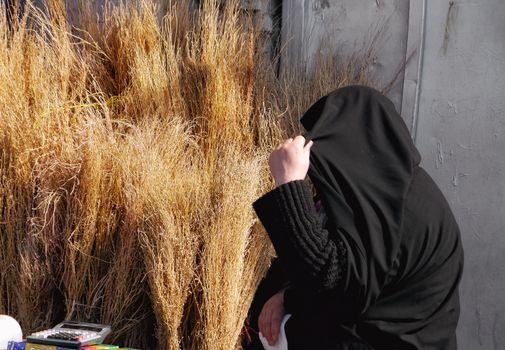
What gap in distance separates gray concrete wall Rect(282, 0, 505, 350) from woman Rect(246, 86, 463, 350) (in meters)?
1.87

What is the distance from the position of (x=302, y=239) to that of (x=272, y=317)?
15.6 inches

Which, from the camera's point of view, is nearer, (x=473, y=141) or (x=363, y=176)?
(x=363, y=176)

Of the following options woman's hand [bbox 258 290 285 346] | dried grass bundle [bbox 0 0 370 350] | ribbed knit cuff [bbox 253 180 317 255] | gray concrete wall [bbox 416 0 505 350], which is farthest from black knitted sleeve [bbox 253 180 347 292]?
gray concrete wall [bbox 416 0 505 350]

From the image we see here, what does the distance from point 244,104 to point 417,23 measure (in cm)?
96

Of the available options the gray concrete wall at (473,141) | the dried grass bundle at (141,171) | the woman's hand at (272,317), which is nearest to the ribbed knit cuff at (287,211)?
the woman's hand at (272,317)

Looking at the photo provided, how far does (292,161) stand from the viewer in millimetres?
2201

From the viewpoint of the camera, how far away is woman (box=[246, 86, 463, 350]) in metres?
2.14

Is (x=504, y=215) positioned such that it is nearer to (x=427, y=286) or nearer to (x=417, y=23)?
(x=417, y=23)

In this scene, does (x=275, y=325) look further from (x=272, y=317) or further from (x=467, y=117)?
(x=467, y=117)

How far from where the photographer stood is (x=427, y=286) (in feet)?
7.32

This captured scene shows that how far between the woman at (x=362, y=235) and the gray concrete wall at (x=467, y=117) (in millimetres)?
1873

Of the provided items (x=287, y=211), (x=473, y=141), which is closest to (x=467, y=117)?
(x=473, y=141)

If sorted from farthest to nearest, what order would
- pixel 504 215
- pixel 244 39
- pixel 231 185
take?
pixel 244 39
pixel 504 215
pixel 231 185

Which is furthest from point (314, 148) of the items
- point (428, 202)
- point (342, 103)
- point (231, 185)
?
point (231, 185)
